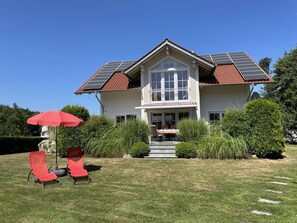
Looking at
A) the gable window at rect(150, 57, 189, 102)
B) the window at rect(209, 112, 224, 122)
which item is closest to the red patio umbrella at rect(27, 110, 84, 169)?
the gable window at rect(150, 57, 189, 102)

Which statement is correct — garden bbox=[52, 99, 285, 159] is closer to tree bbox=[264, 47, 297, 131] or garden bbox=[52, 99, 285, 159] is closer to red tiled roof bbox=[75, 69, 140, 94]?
red tiled roof bbox=[75, 69, 140, 94]

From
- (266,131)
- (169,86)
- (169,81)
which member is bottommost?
(266,131)

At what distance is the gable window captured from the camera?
23219 millimetres

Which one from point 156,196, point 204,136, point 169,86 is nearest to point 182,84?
point 169,86

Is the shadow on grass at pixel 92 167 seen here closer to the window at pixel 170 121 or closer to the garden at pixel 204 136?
the garden at pixel 204 136

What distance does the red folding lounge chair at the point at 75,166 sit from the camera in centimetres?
1073

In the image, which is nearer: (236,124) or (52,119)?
(52,119)

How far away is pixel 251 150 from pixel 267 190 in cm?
743

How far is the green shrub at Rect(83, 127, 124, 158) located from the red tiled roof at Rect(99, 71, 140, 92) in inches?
297

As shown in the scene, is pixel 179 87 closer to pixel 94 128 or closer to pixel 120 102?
pixel 120 102

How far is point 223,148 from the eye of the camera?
50.5ft

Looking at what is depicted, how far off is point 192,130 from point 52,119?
373 inches

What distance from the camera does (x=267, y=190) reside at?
8.93 m

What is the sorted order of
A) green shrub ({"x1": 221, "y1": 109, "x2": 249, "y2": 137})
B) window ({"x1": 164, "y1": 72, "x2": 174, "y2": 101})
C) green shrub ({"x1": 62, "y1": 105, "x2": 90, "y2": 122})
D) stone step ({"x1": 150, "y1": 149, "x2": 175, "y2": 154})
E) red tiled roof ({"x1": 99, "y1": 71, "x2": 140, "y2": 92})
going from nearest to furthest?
1. green shrub ({"x1": 221, "y1": 109, "x2": 249, "y2": 137})
2. stone step ({"x1": 150, "y1": 149, "x2": 175, "y2": 154})
3. green shrub ({"x1": 62, "y1": 105, "x2": 90, "y2": 122})
4. window ({"x1": 164, "y1": 72, "x2": 174, "y2": 101})
5. red tiled roof ({"x1": 99, "y1": 71, "x2": 140, "y2": 92})
